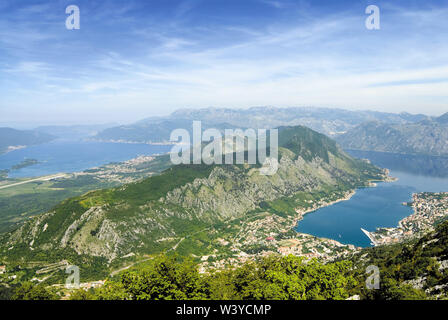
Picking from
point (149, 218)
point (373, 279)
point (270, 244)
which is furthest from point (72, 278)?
point (373, 279)

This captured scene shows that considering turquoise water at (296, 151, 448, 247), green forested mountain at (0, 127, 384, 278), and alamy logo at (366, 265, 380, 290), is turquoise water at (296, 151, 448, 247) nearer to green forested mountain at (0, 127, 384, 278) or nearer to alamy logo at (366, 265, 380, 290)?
green forested mountain at (0, 127, 384, 278)

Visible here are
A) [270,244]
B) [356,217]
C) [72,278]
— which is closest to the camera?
[72,278]

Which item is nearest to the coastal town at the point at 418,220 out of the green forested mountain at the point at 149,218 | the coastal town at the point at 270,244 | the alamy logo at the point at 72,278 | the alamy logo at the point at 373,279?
the coastal town at the point at 270,244

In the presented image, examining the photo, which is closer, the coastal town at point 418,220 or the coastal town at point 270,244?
the coastal town at point 270,244

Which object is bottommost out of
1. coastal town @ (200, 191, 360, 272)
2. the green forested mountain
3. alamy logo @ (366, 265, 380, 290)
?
coastal town @ (200, 191, 360, 272)

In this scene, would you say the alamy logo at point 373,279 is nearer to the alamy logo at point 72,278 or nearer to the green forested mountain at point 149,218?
the green forested mountain at point 149,218

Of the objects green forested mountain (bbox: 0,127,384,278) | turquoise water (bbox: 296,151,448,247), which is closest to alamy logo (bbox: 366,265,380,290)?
green forested mountain (bbox: 0,127,384,278)

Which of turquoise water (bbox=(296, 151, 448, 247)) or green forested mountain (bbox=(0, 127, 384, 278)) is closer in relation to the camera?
green forested mountain (bbox=(0, 127, 384, 278))

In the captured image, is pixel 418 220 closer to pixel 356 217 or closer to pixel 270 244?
pixel 356 217
